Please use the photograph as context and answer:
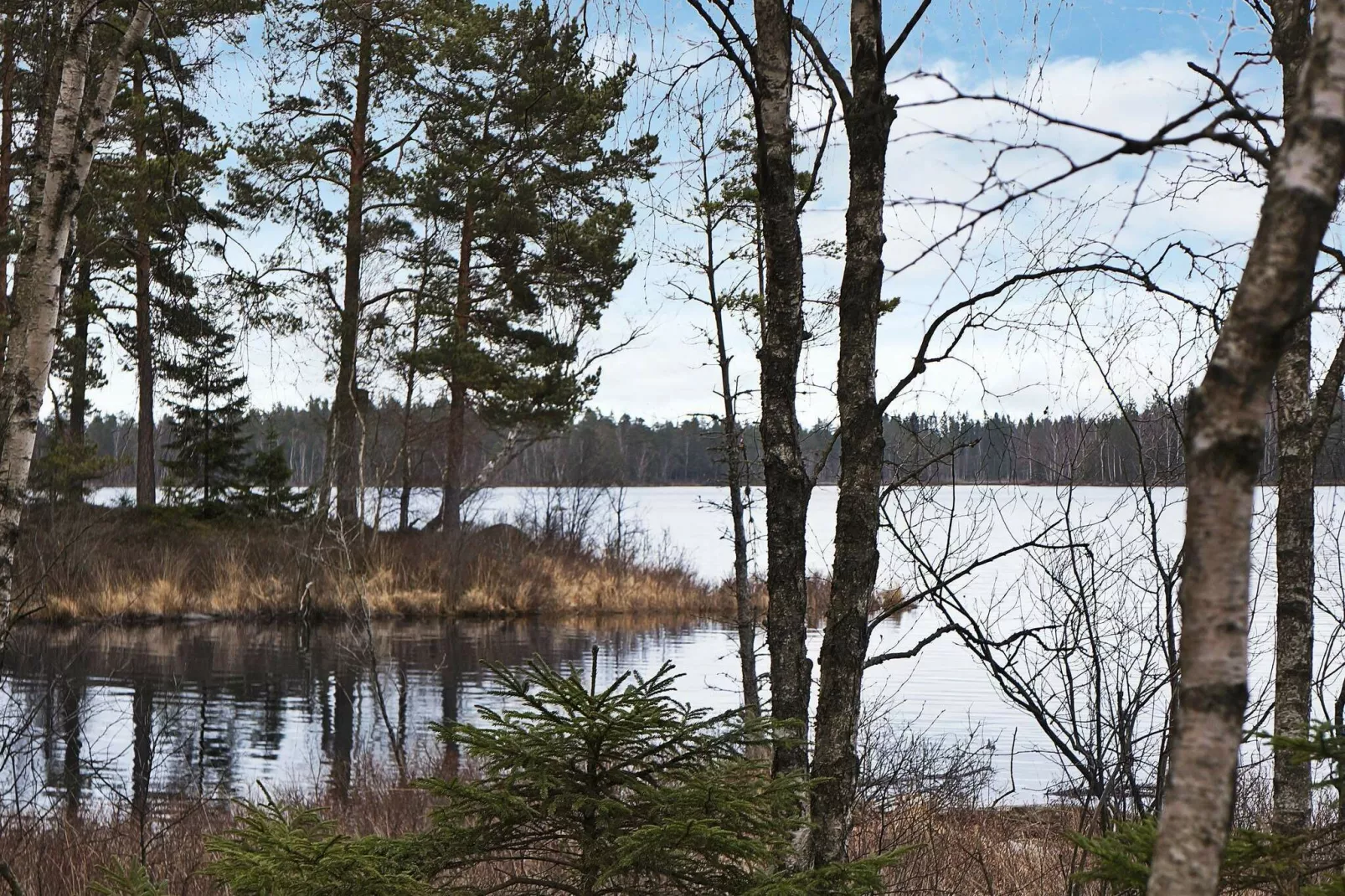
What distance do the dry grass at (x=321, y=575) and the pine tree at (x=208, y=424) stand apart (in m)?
1.49

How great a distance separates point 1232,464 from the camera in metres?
1.20

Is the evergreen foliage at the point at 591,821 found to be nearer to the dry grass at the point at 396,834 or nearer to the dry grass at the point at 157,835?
the dry grass at the point at 157,835

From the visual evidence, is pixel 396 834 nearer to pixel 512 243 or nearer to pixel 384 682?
pixel 384 682

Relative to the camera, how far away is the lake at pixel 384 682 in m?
10.1

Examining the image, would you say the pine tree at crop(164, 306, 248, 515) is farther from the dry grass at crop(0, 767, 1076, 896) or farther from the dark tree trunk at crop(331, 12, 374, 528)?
the dry grass at crop(0, 767, 1076, 896)

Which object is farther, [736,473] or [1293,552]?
[736,473]

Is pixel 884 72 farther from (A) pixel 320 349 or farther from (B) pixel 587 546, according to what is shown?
(B) pixel 587 546

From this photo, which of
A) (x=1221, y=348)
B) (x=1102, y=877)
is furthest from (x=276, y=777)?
(x=1221, y=348)

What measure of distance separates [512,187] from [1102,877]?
75.1ft

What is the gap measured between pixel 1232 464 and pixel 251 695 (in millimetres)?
17379

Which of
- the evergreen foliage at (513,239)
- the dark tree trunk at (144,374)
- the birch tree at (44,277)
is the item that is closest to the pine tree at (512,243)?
the evergreen foliage at (513,239)

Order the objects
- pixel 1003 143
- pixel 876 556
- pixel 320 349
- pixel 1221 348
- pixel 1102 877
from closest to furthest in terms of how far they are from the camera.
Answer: pixel 1221 348 < pixel 1003 143 < pixel 1102 877 < pixel 876 556 < pixel 320 349

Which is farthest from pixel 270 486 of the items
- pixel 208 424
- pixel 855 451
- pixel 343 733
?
pixel 855 451

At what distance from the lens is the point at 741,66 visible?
11.9ft
